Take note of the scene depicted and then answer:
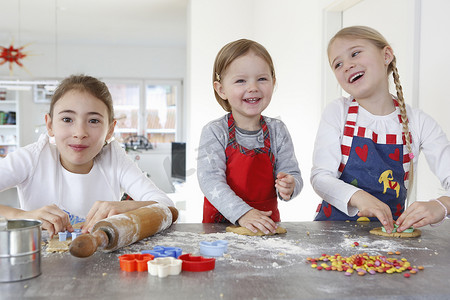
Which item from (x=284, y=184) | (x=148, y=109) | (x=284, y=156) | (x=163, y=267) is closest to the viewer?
(x=163, y=267)

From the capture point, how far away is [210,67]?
459 centimetres

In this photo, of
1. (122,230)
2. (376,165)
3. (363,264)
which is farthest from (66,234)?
(376,165)

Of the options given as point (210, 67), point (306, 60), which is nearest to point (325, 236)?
point (306, 60)

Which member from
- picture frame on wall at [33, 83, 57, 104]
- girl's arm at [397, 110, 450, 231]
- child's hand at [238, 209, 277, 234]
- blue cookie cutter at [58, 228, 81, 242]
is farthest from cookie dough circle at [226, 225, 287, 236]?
picture frame on wall at [33, 83, 57, 104]

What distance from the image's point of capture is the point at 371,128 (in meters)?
1.44

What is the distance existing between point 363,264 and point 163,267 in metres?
0.33

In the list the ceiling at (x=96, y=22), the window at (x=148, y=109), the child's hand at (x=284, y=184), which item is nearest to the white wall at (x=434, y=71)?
the child's hand at (x=284, y=184)

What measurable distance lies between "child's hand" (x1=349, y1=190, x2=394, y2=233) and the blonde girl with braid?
0.11 meters

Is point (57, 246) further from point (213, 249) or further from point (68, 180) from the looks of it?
point (68, 180)

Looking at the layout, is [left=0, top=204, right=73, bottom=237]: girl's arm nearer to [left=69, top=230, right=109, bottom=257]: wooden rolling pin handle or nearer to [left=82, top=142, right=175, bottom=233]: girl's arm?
[left=82, top=142, right=175, bottom=233]: girl's arm

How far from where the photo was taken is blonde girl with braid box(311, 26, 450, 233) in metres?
1.38

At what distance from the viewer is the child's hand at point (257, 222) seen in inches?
42.3

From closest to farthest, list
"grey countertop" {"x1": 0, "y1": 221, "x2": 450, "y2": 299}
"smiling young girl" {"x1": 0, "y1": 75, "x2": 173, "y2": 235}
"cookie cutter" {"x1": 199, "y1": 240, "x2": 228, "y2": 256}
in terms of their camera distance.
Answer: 1. "grey countertop" {"x1": 0, "y1": 221, "x2": 450, "y2": 299}
2. "cookie cutter" {"x1": 199, "y1": 240, "x2": 228, "y2": 256}
3. "smiling young girl" {"x1": 0, "y1": 75, "x2": 173, "y2": 235}

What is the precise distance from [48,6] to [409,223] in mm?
5895
